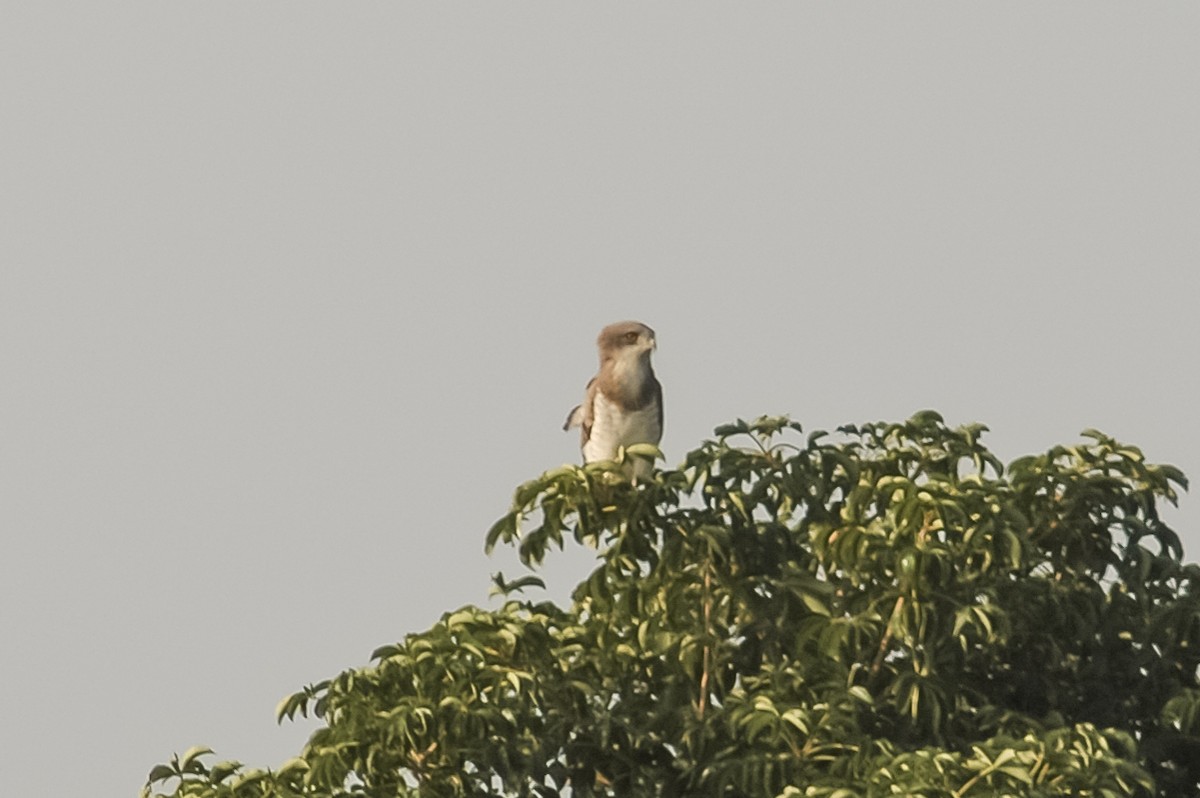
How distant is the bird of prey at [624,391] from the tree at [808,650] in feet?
4.31

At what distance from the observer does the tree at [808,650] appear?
1584cm

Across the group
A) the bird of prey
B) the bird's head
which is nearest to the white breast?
the bird of prey

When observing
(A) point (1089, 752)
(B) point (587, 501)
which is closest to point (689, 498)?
(B) point (587, 501)

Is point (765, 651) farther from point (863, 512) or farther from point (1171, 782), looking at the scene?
point (1171, 782)

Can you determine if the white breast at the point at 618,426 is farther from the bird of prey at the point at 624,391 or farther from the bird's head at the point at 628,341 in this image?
the bird's head at the point at 628,341

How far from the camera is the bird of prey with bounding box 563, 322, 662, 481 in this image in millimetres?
18266

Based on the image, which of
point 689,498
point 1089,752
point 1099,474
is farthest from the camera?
point 1099,474

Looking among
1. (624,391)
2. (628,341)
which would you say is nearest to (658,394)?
(624,391)

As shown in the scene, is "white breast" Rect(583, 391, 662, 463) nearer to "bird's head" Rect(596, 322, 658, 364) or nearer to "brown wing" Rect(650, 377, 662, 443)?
"brown wing" Rect(650, 377, 662, 443)

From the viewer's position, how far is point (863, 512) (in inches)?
663

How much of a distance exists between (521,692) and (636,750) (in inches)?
52.9

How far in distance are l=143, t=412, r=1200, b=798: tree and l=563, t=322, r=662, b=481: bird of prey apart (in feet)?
4.31

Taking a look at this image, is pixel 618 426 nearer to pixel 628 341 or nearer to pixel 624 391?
pixel 624 391

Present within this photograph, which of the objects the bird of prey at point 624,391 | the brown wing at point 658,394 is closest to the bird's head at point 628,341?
the bird of prey at point 624,391
